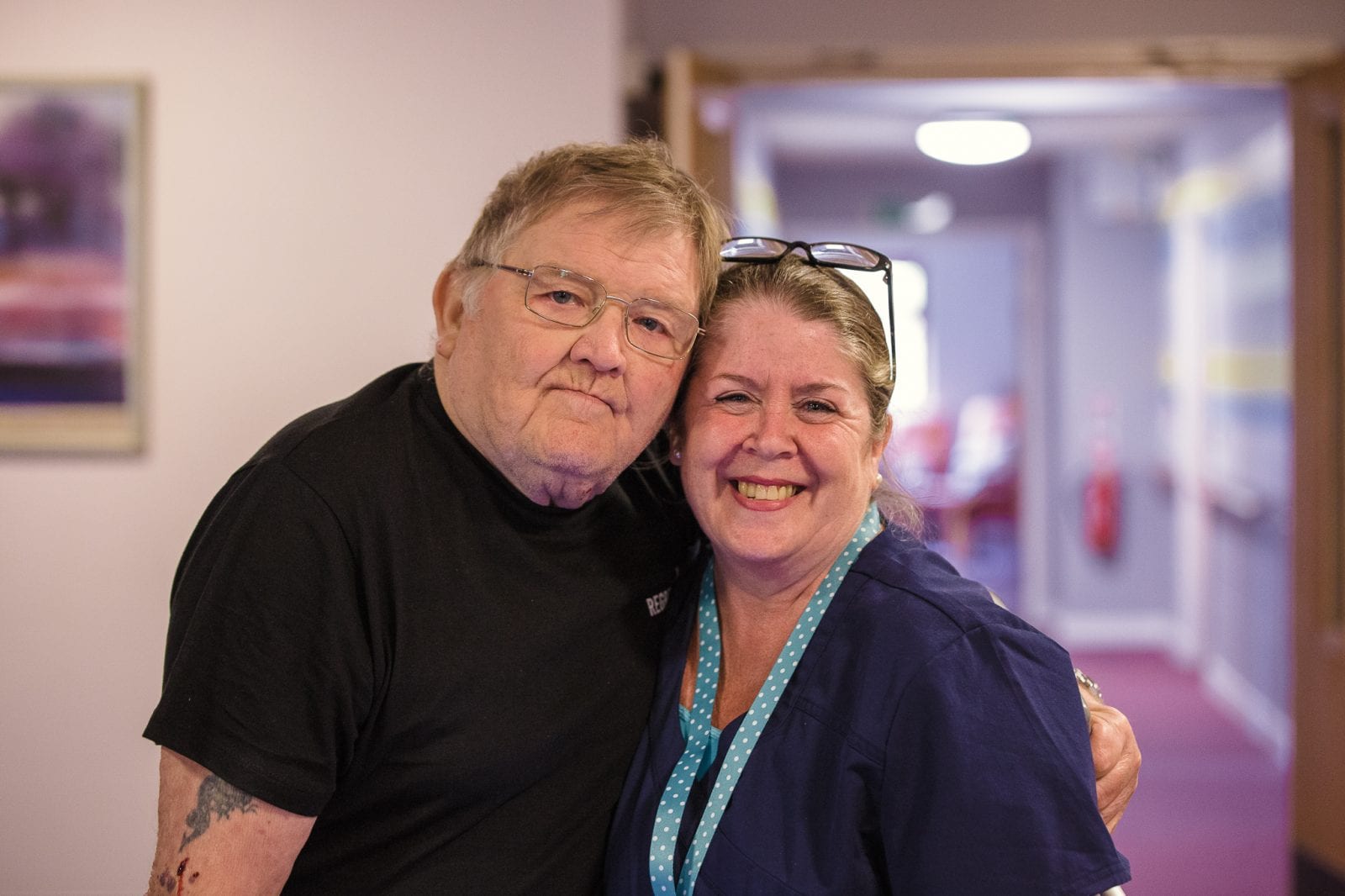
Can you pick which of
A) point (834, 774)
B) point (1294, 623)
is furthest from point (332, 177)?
point (1294, 623)

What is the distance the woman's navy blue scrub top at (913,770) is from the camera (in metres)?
1.16

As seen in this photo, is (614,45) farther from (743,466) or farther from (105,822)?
(105,822)

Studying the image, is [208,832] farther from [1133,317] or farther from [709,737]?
[1133,317]

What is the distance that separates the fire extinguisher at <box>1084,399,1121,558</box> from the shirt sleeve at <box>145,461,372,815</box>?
6.77m

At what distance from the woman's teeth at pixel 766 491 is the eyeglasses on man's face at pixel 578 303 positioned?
196 mm

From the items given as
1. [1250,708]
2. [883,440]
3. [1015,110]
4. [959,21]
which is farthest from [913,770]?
[1015,110]

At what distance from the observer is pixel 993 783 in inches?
46.0

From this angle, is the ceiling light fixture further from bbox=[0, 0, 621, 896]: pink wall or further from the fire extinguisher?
bbox=[0, 0, 621, 896]: pink wall

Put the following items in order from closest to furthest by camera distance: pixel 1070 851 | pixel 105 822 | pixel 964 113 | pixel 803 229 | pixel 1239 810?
1. pixel 1070 851
2. pixel 105 822
3. pixel 1239 810
4. pixel 964 113
5. pixel 803 229

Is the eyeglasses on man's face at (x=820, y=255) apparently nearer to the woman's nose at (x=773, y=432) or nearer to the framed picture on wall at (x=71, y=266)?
the woman's nose at (x=773, y=432)

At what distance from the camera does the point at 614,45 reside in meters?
2.96

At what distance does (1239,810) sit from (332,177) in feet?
12.8

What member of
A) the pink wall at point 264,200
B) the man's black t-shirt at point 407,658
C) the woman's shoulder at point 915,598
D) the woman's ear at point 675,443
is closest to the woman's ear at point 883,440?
the woman's shoulder at point 915,598

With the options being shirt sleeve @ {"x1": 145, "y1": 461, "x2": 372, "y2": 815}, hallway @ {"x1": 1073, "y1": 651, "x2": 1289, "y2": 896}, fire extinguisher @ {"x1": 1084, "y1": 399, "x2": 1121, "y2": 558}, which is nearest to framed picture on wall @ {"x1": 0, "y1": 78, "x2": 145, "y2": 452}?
shirt sleeve @ {"x1": 145, "y1": 461, "x2": 372, "y2": 815}
